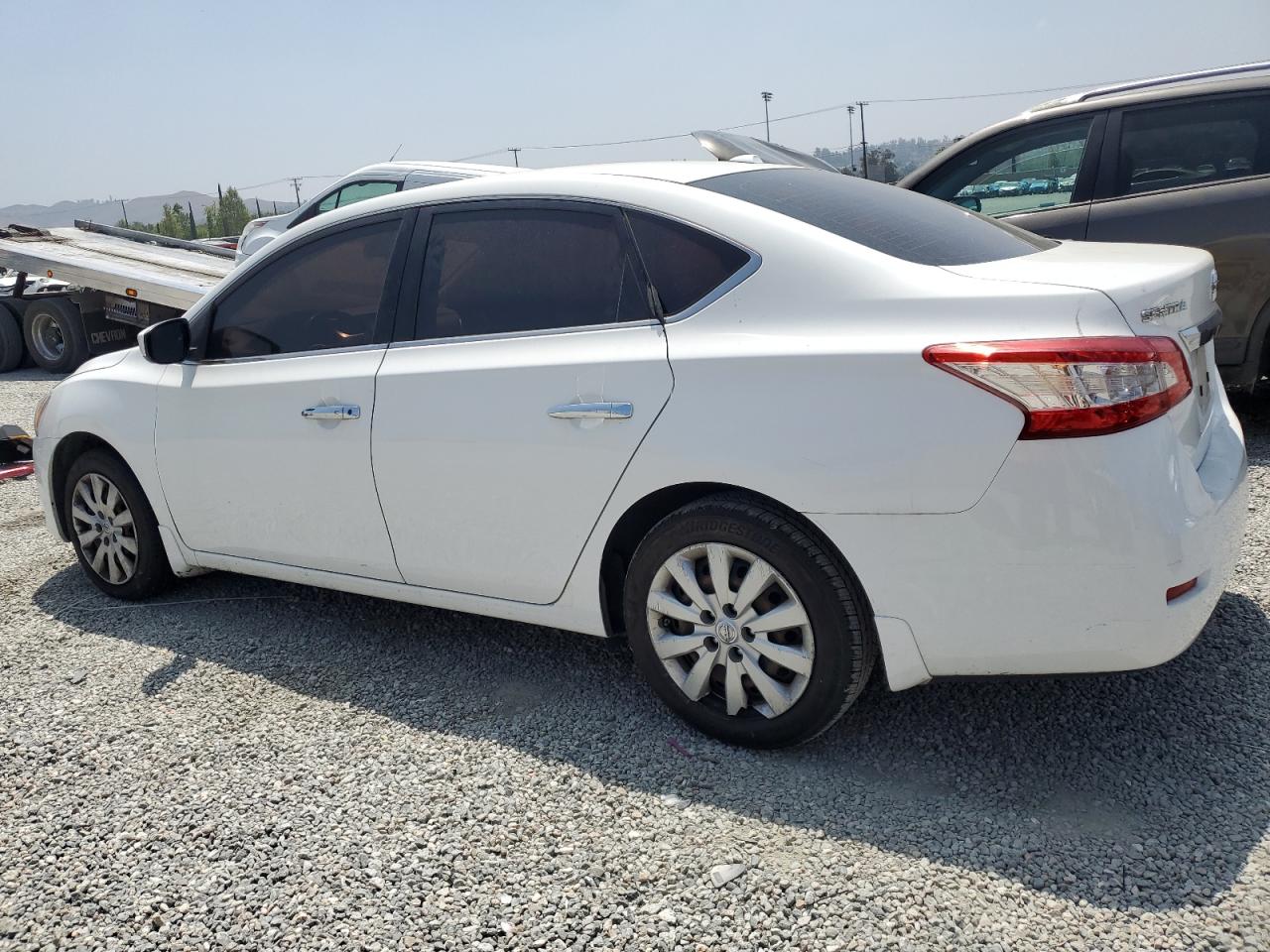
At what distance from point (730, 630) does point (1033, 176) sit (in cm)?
432

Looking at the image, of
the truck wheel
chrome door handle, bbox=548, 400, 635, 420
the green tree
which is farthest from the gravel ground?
the green tree

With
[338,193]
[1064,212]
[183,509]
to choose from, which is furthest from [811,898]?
[338,193]

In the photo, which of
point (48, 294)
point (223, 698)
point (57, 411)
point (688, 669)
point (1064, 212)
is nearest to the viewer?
point (688, 669)

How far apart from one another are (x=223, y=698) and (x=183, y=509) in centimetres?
92

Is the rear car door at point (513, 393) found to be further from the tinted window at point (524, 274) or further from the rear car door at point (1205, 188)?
the rear car door at point (1205, 188)

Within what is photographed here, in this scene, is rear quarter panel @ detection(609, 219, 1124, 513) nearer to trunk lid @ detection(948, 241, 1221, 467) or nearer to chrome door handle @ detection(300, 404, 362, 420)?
trunk lid @ detection(948, 241, 1221, 467)

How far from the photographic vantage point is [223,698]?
150 inches

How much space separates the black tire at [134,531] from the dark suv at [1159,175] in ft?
14.7

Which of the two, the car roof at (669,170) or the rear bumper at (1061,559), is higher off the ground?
the car roof at (669,170)

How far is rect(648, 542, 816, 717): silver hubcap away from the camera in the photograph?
2982mm

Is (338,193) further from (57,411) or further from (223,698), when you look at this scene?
(223,698)

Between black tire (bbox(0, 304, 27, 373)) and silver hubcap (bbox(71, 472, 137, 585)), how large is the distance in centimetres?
997

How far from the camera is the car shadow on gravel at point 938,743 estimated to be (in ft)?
→ 8.71

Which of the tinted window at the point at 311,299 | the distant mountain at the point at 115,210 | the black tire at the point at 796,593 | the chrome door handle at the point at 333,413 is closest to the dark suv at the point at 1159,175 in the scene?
the tinted window at the point at 311,299
